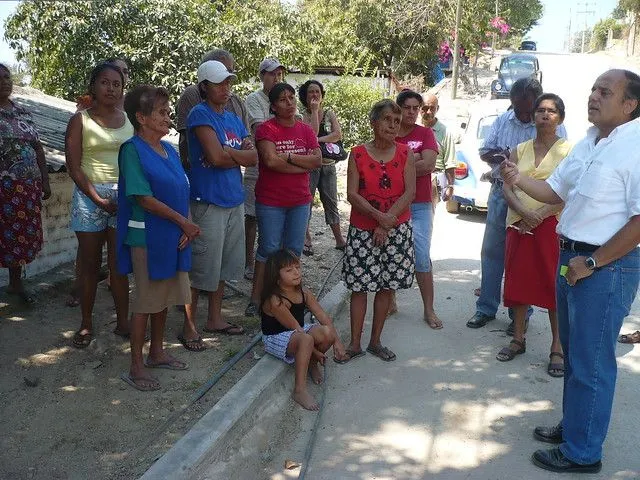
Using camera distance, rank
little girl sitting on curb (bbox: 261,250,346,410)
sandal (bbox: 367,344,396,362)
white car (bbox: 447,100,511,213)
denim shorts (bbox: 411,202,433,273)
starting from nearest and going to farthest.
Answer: little girl sitting on curb (bbox: 261,250,346,410) < sandal (bbox: 367,344,396,362) < denim shorts (bbox: 411,202,433,273) < white car (bbox: 447,100,511,213)

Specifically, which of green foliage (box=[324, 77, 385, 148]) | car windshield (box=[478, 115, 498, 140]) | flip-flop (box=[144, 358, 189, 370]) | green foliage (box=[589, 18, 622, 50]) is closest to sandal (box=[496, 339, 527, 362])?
flip-flop (box=[144, 358, 189, 370])

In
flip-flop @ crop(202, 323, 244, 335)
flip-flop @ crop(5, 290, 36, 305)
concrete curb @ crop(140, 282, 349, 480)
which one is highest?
flip-flop @ crop(5, 290, 36, 305)

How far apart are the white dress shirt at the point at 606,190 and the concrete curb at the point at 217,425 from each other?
1.99m

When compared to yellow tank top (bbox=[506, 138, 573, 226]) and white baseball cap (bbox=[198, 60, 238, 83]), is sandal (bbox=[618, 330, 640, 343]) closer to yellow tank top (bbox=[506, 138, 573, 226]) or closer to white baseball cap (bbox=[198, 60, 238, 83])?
→ yellow tank top (bbox=[506, 138, 573, 226])

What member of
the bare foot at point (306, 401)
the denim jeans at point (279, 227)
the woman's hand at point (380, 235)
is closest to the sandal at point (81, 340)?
the denim jeans at point (279, 227)

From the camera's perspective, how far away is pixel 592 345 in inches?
132

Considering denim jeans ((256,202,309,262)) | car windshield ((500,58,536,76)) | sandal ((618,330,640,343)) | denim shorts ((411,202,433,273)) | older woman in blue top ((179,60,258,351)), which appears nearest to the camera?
older woman in blue top ((179,60,258,351))

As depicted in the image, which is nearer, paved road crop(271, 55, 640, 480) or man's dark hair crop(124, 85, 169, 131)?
paved road crop(271, 55, 640, 480)

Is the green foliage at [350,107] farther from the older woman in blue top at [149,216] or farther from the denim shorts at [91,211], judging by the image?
the older woman in blue top at [149,216]

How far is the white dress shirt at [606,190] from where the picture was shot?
10.2 ft

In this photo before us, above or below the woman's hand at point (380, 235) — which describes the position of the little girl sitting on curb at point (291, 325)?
below

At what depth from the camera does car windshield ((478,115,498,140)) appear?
10867 millimetres

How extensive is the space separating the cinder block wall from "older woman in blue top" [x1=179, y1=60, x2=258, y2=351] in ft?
6.60

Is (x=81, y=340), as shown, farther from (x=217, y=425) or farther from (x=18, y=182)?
(x=217, y=425)
